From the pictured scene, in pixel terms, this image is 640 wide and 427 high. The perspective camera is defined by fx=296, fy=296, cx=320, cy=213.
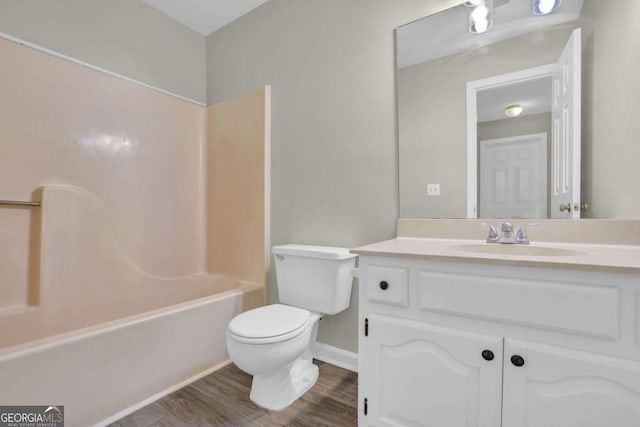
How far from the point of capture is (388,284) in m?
1.11

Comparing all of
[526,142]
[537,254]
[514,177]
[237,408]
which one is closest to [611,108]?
[526,142]

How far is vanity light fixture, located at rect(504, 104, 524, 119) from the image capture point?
1.38 meters

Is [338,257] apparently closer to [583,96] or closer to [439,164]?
[439,164]

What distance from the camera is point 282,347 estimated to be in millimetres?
1353

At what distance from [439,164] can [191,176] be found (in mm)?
1957

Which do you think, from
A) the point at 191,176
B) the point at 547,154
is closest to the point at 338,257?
the point at 547,154

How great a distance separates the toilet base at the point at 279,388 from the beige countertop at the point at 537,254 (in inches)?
34.1

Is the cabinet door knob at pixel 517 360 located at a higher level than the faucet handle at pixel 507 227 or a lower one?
lower

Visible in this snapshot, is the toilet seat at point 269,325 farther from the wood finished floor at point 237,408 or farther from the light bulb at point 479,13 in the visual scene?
the light bulb at point 479,13

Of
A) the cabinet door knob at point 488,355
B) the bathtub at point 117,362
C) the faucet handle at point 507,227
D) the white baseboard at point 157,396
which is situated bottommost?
the white baseboard at point 157,396

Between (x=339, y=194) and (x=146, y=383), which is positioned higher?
(x=339, y=194)

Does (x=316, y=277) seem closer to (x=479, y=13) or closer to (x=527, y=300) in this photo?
(x=527, y=300)

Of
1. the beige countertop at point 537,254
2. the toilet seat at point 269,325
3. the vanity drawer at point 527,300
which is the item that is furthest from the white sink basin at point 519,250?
the toilet seat at point 269,325

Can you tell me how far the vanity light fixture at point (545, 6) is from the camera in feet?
4.22
